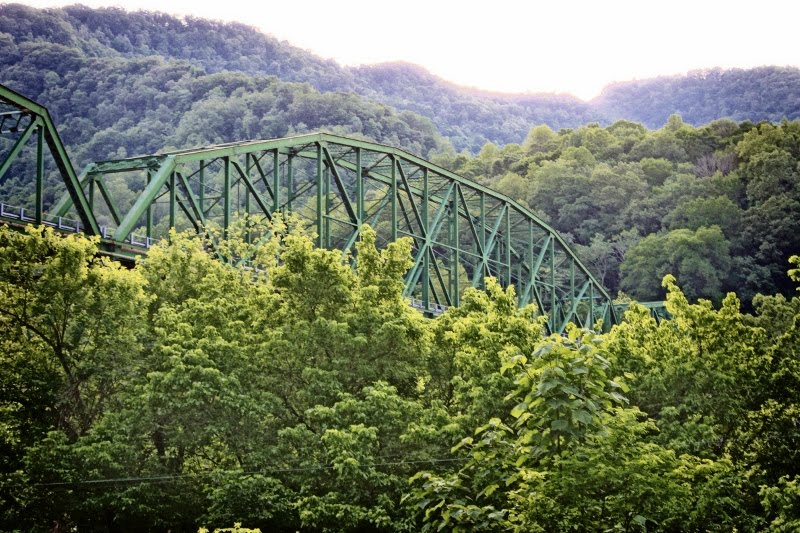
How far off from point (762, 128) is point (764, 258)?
20.6 meters

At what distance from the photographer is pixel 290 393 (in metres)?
37.5

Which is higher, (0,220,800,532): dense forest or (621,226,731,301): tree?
(0,220,800,532): dense forest

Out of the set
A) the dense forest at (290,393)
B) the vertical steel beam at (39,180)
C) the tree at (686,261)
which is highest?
the vertical steel beam at (39,180)

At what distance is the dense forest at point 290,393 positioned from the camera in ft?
108

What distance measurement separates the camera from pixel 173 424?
35.7 metres

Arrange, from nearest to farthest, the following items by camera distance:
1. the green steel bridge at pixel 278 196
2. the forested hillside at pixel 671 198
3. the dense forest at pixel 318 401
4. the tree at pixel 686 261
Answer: the dense forest at pixel 318 401
the green steel bridge at pixel 278 196
the tree at pixel 686 261
the forested hillside at pixel 671 198

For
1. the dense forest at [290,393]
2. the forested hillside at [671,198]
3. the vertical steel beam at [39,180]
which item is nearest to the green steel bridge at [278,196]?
the vertical steel beam at [39,180]

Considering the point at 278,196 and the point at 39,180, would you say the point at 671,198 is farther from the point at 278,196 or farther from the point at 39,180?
the point at 39,180

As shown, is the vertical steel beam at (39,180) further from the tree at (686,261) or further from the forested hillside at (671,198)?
the forested hillside at (671,198)

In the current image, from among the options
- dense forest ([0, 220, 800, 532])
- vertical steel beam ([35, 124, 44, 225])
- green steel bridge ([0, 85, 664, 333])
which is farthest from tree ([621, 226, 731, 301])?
vertical steel beam ([35, 124, 44, 225])

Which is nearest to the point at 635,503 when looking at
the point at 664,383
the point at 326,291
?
the point at 664,383

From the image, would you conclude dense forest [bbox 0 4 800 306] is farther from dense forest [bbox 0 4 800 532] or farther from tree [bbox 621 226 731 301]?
dense forest [bbox 0 4 800 532]

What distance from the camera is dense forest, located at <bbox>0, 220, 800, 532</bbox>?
108ft

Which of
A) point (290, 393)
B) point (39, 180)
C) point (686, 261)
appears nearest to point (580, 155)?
point (686, 261)
